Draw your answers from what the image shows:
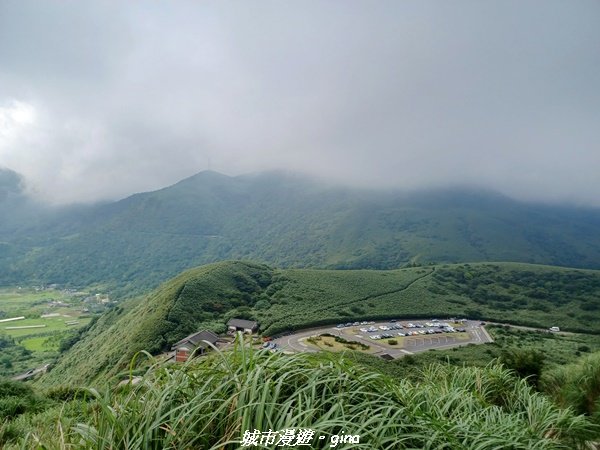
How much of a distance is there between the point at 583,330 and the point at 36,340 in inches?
3873

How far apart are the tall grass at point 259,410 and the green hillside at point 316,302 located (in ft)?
107

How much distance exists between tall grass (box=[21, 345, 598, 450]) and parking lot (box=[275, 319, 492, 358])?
33.3m

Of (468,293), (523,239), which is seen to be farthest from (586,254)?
(468,293)

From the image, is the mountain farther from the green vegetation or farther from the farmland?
the green vegetation

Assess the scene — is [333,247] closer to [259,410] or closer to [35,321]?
[35,321]

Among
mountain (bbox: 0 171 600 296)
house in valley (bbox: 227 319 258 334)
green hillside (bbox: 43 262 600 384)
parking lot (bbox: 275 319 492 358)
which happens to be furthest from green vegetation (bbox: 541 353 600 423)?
mountain (bbox: 0 171 600 296)

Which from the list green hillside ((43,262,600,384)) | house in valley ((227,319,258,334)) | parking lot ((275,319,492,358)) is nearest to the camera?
parking lot ((275,319,492,358))

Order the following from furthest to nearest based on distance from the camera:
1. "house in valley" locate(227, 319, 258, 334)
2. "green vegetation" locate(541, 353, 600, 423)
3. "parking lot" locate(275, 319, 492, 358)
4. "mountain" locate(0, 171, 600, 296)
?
1. "mountain" locate(0, 171, 600, 296)
2. "house in valley" locate(227, 319, 258, 334)
3. "parking lot" locate(275, 319, 492, 358)
4. "green vegetation" locate(541, 353, 600, 423)

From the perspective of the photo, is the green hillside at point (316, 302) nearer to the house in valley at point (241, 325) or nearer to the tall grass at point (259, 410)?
the house in valley at point (241, 325)

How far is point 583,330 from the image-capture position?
5425 cm

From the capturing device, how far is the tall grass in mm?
2195

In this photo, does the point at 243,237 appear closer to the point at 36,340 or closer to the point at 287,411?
the point at 36,340

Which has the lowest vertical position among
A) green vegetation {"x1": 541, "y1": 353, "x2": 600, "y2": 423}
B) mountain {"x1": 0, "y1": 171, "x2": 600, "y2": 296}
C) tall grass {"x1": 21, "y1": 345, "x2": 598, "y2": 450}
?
mountain {"x1": 0, "y1": 171, "x2": 600, "y2": 296}

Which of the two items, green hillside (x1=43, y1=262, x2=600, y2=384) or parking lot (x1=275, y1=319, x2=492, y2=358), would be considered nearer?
parking lot (x1=275, y1=319, x2=492, y2=358)
